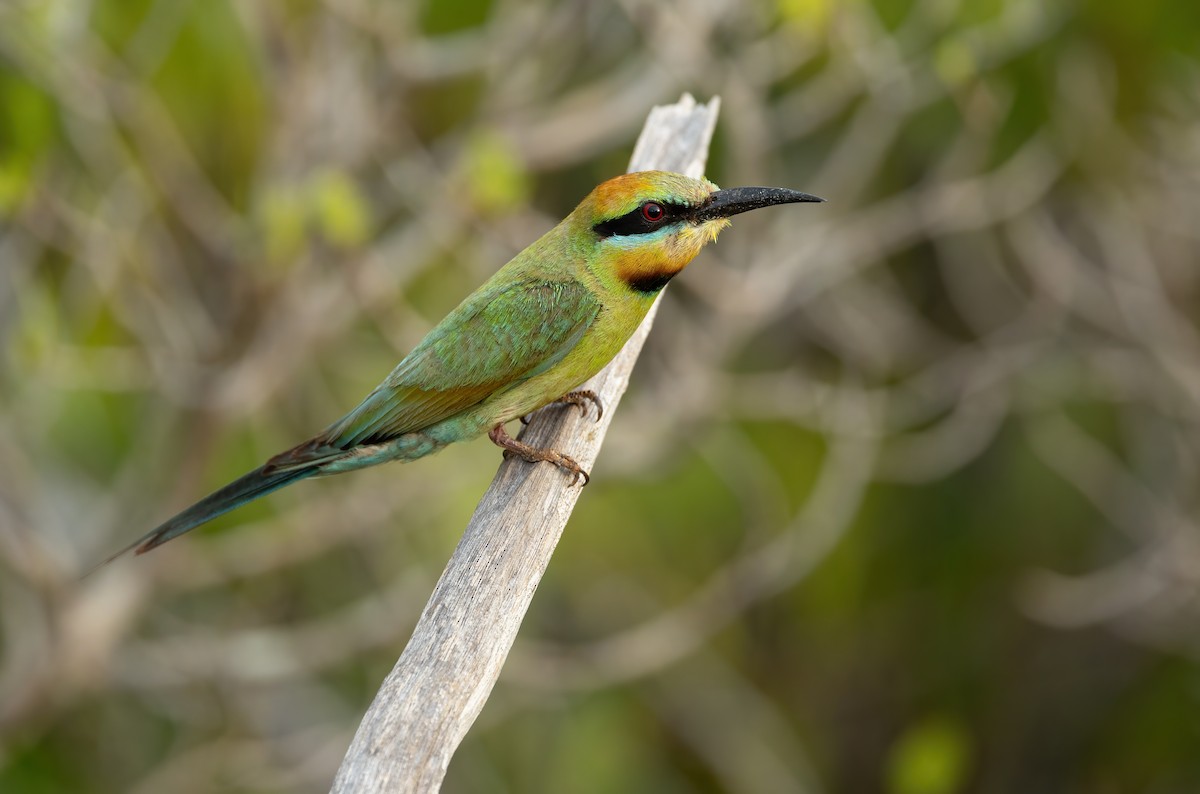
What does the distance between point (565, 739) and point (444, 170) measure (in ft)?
7.38

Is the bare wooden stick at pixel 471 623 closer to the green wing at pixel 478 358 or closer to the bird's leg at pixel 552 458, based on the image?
the bird's leg at pixel 552 458

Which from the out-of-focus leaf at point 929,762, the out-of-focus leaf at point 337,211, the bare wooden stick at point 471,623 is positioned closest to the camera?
the bare wooden stick at point 471,623

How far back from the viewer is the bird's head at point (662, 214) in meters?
2.84

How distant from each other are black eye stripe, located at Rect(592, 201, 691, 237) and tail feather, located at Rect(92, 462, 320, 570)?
2.61 feet

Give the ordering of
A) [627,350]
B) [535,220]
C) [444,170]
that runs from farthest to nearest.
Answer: [444,170], [535,220], [627,350]

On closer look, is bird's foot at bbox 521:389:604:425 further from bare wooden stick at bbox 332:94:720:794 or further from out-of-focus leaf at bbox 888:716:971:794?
out-of-focus leaf at bbox 888:716:971:794

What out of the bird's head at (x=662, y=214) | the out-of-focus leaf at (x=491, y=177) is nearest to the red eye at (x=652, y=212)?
the bird's head at (x=662, y=214)

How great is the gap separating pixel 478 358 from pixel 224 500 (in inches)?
23.7

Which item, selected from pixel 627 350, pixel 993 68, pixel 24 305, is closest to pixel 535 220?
pixel 627 350

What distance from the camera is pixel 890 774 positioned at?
5.43m

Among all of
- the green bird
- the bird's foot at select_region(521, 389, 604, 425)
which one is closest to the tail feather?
the green bird

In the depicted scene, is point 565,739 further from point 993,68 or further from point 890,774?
point 993,68

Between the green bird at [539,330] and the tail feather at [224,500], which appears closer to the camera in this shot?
the tail feather at [224,500]

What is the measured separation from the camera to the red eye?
285 centimetres
